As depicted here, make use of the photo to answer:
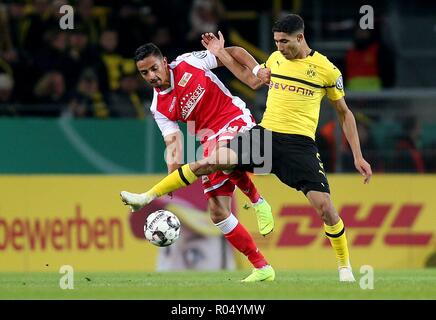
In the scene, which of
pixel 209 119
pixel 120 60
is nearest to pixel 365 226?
pixel 120 60

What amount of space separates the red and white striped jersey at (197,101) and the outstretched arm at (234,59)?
28 centimetres

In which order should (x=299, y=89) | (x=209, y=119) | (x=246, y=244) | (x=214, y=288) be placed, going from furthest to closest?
(x=246, y=244) < (x=209, y=119) < (x=299, y=89) < (x=214, y=288)

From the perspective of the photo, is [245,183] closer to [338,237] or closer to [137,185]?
[338,237]

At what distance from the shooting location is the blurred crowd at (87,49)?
18922mm

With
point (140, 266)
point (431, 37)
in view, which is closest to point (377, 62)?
point (431, 37)

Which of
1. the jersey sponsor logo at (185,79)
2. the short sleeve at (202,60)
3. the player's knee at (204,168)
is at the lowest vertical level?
the player's knee at (204,168)

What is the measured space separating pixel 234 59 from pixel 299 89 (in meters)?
0.78

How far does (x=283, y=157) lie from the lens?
1197cm

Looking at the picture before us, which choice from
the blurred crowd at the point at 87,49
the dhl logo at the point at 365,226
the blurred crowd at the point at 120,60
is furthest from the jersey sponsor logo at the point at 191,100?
the blurred crowd at the point at 87,49

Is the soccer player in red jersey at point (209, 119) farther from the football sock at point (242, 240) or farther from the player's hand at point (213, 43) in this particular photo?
the player's hand at point (213, 43)

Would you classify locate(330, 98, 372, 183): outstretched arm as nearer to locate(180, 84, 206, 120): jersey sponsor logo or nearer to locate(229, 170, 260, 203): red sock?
locate(229, 170, 260, 203): red sock

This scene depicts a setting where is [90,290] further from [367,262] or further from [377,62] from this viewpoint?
[377,62]

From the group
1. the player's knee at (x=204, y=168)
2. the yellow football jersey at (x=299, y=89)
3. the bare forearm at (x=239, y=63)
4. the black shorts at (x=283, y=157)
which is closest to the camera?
the player's knee at (x=204, y=168)

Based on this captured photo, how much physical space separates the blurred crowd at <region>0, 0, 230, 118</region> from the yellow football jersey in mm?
6508
